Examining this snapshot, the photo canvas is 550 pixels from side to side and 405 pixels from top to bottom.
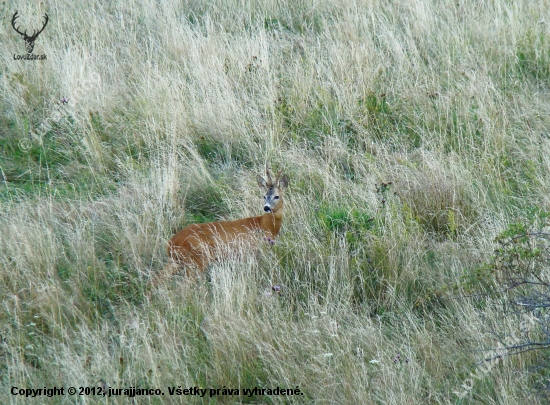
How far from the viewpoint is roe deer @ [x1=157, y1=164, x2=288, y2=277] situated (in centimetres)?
467

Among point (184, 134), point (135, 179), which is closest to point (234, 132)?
point (184, 134)

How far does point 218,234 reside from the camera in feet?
15.7

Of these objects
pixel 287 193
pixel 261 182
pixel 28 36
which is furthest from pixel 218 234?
pixel 28 36

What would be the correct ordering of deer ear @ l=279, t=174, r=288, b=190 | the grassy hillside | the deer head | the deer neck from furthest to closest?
the deer head → deer ear @ l=279, t=174, r=288, b=190 → the deer neck → the grassy hillside

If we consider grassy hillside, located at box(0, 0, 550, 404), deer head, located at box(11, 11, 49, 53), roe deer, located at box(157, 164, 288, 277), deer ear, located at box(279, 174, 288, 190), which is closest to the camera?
grassy hillside, located at box(0, 0, 550, 404)

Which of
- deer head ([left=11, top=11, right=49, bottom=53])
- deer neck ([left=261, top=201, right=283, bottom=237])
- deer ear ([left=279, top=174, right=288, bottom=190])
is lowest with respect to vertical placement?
deer neck ([left=261, top=201, right=283, bottom=237])

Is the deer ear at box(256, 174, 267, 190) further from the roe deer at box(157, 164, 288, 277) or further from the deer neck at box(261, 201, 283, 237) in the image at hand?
the deer neck at box(261, 201, 283, 237)

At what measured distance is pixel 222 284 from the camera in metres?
4.16

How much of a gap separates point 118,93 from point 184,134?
1.05m

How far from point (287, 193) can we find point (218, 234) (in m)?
0.93

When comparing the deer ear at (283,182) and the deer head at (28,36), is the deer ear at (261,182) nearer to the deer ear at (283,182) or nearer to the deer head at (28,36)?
the deer ear at (283,182)

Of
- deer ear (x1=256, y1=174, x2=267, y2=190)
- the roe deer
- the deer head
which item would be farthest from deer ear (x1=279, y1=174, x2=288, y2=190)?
the deer head

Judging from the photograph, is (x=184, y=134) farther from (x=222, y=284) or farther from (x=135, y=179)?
(x=222, y=284)

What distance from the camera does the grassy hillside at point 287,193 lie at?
367 cm
